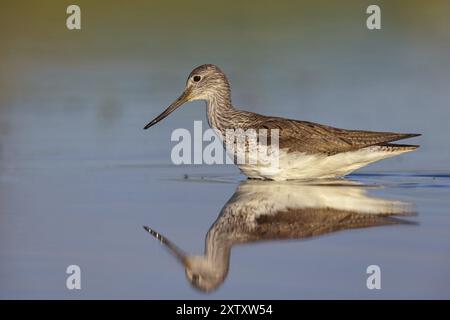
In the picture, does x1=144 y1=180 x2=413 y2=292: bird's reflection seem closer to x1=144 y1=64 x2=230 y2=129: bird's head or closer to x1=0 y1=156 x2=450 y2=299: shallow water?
x1=0 y1=156 x2=450 y2=299: shallow water

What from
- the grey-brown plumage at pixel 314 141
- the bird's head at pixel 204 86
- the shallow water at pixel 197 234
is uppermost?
the bird's head at pixel 204 86

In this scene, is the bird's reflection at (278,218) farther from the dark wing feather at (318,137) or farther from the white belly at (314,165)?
the dark wing feather at (318,137)

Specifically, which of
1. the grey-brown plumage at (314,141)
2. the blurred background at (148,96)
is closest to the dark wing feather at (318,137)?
the grey-brown plumage at (314,141)

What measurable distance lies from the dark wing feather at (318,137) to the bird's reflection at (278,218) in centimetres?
89

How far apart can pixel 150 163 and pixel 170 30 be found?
7.92 metres

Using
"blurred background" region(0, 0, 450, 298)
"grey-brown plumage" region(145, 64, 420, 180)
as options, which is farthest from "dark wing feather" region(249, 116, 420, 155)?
"blurred background" region(0, 0, 450, 298)

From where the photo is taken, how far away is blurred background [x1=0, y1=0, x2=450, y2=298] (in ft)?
28.2

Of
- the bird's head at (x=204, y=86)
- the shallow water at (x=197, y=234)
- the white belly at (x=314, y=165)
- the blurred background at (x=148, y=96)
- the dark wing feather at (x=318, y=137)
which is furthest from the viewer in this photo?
the bird's head at (x=204, y=86)

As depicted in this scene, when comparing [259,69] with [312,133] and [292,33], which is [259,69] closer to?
[292,33]

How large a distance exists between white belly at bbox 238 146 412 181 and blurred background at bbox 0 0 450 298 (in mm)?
457

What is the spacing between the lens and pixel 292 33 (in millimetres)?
19406

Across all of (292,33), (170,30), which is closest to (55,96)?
(170,30)

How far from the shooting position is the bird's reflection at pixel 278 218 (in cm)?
762

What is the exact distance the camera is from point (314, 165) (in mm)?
11188
